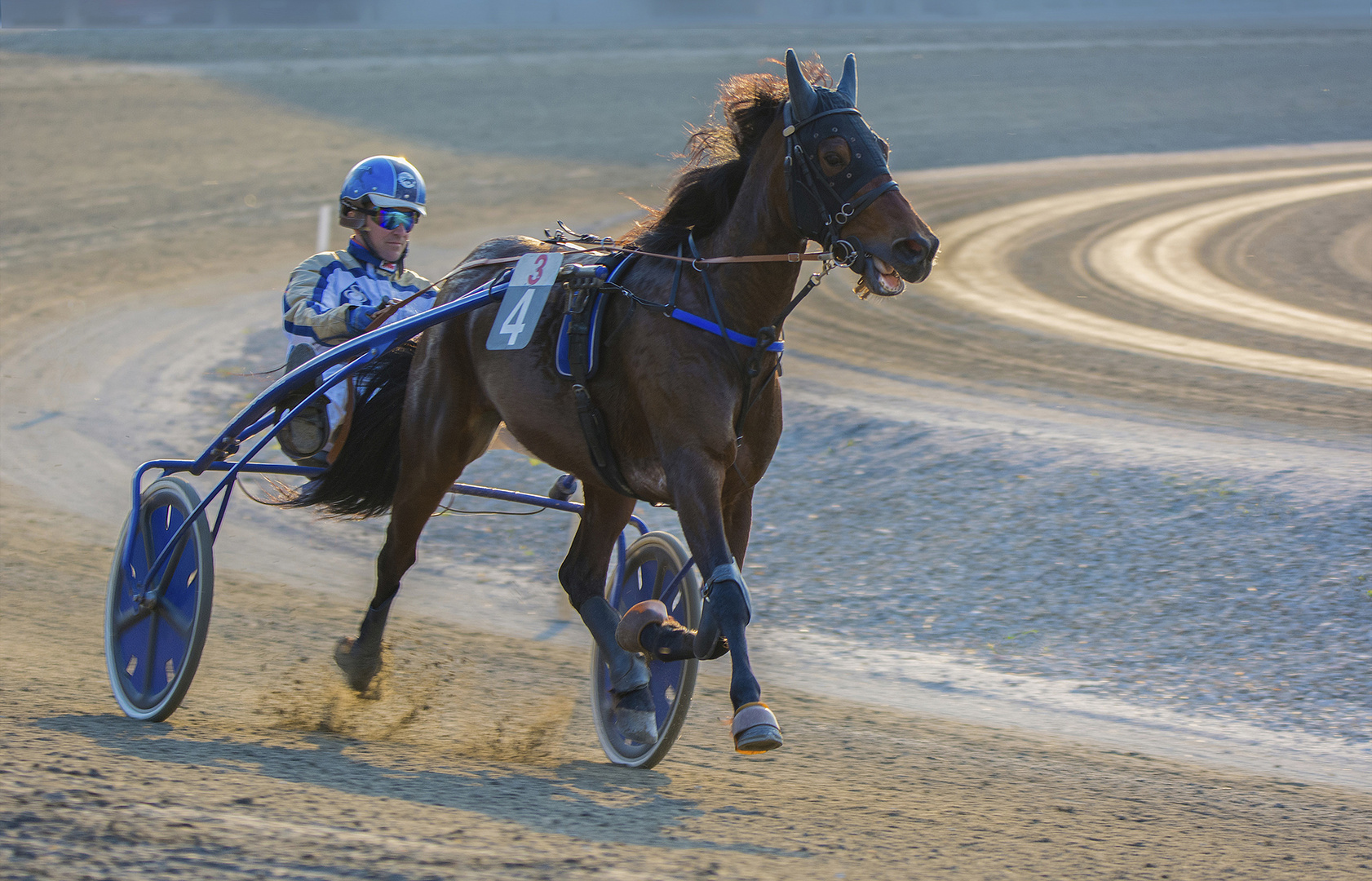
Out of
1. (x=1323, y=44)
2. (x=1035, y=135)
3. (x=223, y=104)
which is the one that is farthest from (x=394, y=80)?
(x=1323, y=44)

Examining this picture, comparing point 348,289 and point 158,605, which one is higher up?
point 348,289

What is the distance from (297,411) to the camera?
4.78 m

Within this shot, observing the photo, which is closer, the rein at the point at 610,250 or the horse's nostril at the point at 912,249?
the horse's nostril at the point at 912,249

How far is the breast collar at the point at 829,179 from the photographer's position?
11.4ft

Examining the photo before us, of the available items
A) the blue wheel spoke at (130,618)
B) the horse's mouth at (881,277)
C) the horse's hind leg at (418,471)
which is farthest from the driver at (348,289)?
the horse's mouth at (881,277)

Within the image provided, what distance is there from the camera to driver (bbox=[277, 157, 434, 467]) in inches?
194

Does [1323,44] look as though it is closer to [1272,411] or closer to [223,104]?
[223,104]

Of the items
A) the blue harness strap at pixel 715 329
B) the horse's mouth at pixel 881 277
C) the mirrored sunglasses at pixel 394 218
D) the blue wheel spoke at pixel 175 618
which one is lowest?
the blue wheel spoke at pixel 175 618

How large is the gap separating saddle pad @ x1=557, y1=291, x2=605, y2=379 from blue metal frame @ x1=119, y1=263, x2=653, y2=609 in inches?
14.3

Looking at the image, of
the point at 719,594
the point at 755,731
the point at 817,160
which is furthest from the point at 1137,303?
the point at 755,731

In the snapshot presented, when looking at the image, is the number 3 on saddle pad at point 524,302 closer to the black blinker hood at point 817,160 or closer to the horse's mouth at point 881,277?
the black blinker hood at point 817,160

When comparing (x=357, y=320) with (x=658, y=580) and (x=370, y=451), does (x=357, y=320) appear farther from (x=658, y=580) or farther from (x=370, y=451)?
(x=658, y=580)

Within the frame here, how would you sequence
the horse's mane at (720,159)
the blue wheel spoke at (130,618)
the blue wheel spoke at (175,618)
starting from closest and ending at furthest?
the horse's mane at (720,159), the blue wheel spoke at (175,618), the blue wheel spoke at (130,618)

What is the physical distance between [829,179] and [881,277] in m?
0.31
